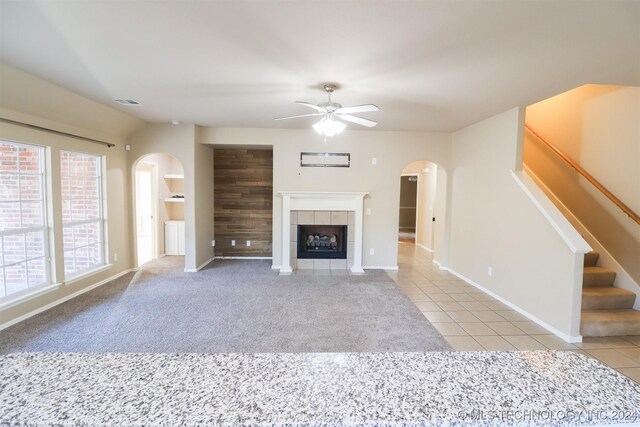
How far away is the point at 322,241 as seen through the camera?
570cm

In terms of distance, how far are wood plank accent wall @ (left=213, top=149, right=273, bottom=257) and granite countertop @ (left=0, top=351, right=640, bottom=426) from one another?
5467 millimetres

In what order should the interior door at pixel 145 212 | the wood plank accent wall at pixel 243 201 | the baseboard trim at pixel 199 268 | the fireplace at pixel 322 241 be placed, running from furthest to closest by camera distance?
1. the wood plank accent wall at pixel 243 201
2. the interior door at pixel 145 212
3. the fireplace at pixel 322 241
4. the baseboard trim at pixel 199 268

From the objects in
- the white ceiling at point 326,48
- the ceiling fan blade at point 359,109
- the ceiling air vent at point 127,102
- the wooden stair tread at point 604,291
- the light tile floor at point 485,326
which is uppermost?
the ceiling air vent at point 127,102

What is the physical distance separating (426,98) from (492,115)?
1.39 meters

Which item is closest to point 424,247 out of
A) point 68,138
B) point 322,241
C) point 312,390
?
point 322,241

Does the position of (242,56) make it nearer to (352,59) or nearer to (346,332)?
(352,59)

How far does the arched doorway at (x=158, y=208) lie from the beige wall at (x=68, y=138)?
0.82 m

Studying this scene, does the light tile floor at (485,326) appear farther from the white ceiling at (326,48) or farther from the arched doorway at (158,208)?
the arched doorway at (158,208)

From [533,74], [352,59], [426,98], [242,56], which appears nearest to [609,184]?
[533,74]

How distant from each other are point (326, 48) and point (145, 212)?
5365mm

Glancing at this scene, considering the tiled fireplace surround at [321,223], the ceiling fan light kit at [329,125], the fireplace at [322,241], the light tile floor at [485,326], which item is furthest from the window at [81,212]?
the light tile floor at [485,326]

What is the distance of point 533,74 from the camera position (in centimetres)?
280

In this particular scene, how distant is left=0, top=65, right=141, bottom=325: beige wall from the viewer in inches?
121

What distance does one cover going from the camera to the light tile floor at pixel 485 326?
9.20 ft
